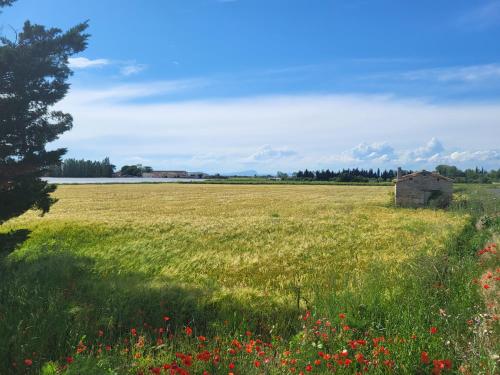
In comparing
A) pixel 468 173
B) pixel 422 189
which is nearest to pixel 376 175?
pixel 468 173

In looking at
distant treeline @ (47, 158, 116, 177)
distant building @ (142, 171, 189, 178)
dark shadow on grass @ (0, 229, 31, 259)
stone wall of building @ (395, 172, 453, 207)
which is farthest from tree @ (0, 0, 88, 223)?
distant building @ (142, 171, 189, 178)

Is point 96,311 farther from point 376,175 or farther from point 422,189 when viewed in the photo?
point 376,175

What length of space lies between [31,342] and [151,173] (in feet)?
515

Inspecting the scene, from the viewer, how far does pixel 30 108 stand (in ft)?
34.2

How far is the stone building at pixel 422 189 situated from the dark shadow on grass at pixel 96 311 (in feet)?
115

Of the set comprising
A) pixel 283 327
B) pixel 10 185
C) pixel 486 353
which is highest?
pixel 10 185

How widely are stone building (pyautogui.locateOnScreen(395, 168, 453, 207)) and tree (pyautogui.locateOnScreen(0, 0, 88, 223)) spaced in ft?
117

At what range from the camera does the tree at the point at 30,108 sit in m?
9.70

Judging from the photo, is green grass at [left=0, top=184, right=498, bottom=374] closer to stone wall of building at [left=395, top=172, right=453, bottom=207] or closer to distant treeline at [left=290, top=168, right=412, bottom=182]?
stone wall of building at [left=395, top=172, right=453, bottom=207]

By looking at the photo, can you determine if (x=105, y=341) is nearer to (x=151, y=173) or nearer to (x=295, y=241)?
(x=295, y=241)

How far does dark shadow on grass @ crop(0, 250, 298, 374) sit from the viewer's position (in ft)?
20.1

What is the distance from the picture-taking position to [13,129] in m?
10.1

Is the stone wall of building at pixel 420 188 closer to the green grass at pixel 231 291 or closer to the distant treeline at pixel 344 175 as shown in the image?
the green grass at pixel 231 291

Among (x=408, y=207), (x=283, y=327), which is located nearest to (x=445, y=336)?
(x=283, y=327)
